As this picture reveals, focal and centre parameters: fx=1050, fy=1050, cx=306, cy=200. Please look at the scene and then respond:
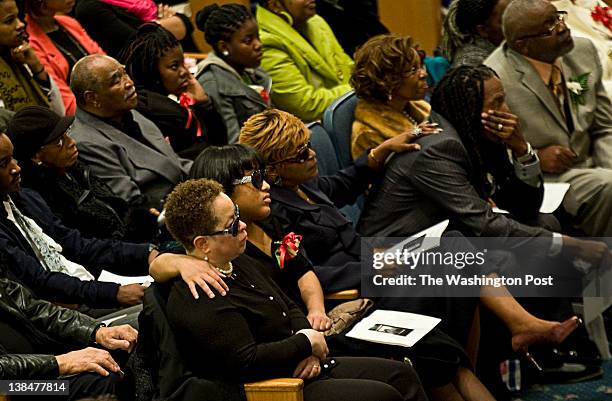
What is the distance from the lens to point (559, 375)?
3.80 meters

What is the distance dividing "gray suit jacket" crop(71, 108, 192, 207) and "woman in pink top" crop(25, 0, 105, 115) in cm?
44

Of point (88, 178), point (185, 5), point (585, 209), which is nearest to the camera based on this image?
point (88, 178)

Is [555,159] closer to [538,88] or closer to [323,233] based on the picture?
[538,88]

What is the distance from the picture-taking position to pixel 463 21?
16.6ft

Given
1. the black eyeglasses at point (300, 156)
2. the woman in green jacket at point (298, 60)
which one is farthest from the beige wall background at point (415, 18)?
the black eyeglasses at point (300, 156)

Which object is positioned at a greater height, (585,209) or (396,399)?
(396,399)

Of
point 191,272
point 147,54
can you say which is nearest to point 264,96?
point 147,54

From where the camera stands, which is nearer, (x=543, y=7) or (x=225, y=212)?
(x=225, y=212)

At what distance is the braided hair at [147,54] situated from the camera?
4199mm

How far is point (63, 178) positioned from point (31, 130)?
202mm

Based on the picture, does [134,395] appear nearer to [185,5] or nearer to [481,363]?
[481,363]

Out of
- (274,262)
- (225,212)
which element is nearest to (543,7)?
(274,262)

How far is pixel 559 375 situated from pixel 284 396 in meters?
1.57

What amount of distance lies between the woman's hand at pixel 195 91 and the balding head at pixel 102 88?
0.50 metres
